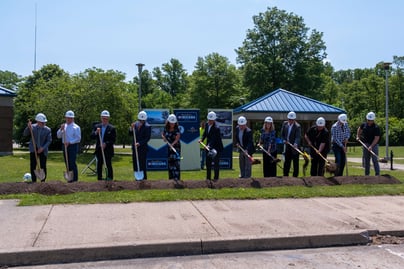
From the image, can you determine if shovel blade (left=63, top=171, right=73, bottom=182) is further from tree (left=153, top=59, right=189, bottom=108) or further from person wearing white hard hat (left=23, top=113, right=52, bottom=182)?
tree (left=153, top=59, right=189, bottom=108)

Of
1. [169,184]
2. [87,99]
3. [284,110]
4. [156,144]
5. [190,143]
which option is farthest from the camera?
[284,110]

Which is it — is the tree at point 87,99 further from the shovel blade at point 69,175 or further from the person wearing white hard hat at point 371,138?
the person wearing white hard hat at point 371,138

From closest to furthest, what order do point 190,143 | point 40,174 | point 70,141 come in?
1. point 40,174
2. point 70,141
3. point 190,143

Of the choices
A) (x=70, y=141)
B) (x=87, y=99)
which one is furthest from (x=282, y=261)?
(x=87, y=99)

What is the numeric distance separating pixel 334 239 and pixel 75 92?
2185cm

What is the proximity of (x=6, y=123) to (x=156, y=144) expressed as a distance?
14.9 m

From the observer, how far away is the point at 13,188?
9180 mm

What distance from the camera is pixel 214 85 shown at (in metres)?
51.7

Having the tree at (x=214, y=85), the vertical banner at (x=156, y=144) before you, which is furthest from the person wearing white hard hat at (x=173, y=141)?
the tree at (x=214, y=85)

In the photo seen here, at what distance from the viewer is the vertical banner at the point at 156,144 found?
15281mm

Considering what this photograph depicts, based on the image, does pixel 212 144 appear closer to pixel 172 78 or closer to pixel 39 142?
pixel 39 142

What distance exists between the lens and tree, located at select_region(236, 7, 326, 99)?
167ft

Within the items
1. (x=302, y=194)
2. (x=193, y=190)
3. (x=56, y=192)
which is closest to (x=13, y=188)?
(x=56, y=192)

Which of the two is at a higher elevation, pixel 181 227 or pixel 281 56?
pixel 281 56
